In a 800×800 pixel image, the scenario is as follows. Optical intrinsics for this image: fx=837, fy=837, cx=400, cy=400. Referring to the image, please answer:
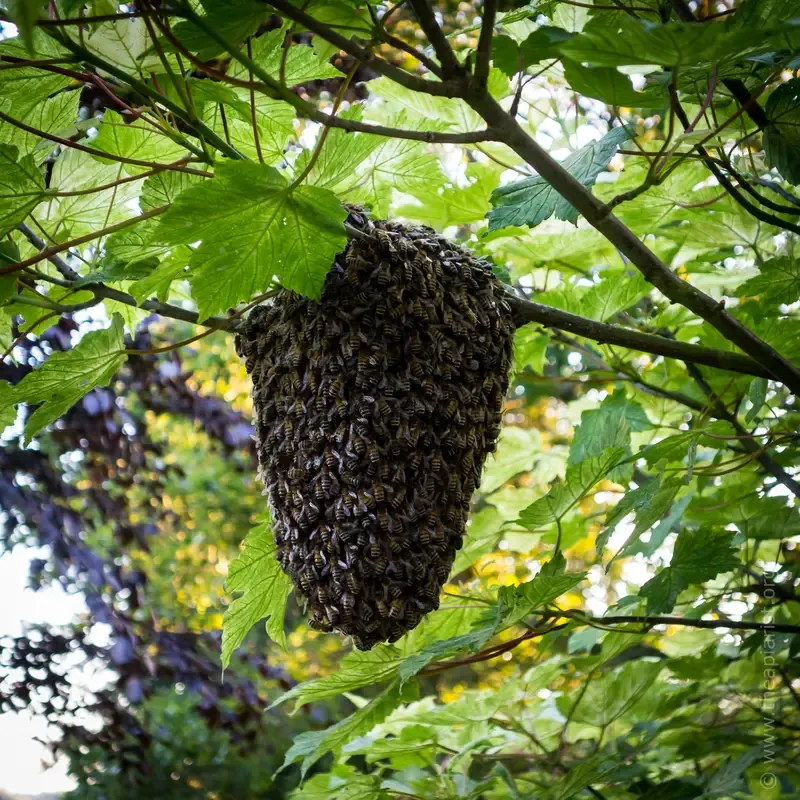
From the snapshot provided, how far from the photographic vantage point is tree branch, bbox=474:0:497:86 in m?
0.49

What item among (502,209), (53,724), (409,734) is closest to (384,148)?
(502,209)

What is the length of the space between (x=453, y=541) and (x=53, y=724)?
86.1 inches

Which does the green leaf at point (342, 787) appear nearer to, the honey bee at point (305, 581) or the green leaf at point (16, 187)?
the honey bee at point (305, 581)

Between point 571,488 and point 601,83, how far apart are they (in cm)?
38

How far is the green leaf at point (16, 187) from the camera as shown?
64 cm

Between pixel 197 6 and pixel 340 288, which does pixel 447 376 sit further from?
pixel 197 6

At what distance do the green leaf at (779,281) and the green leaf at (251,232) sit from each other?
517mm

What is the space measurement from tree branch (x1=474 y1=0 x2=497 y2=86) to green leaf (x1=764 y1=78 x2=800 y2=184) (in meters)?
0.37

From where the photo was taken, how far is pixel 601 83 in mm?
603

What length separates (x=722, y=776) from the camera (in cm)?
100

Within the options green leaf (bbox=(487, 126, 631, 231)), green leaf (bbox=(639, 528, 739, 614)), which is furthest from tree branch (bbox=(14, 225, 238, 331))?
green leaf (bbox=(639, 528, 739, 614))

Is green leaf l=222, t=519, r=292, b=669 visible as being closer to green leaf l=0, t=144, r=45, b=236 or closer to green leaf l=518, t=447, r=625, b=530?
green leaf l=518, t=447, r=625, b=530

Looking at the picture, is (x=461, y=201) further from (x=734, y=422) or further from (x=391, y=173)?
(x=734, y=422)

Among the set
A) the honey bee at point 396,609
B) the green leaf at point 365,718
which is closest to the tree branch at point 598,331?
the honey bee at point 396,609
